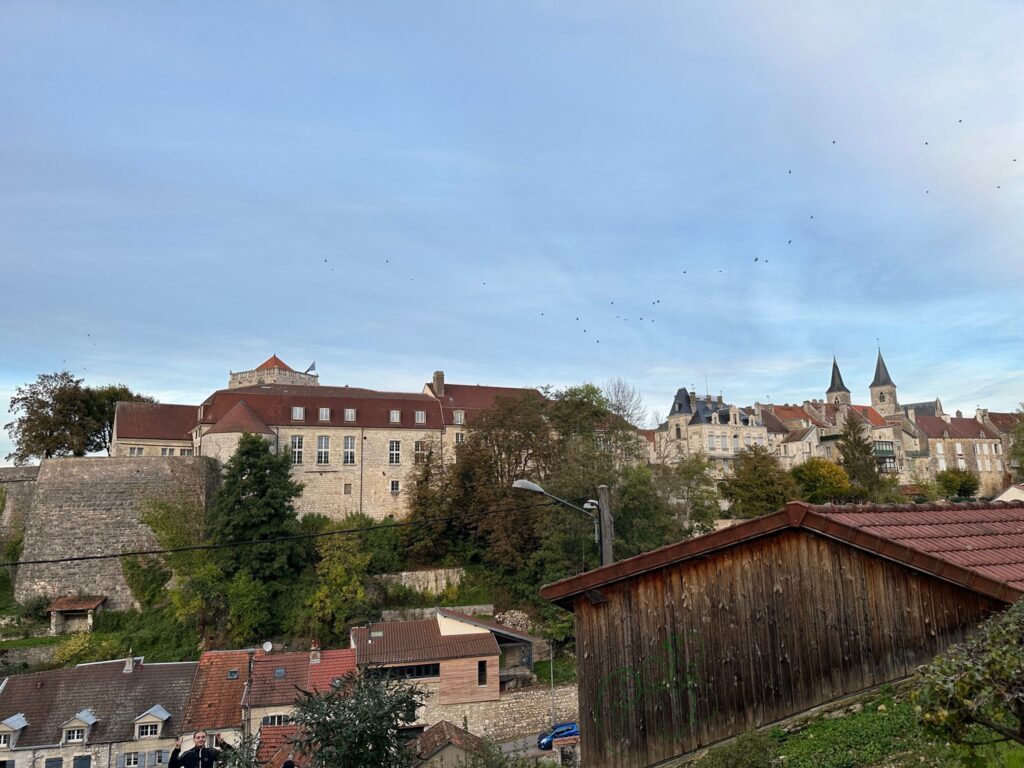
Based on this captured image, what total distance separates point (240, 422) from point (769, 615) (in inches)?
1625

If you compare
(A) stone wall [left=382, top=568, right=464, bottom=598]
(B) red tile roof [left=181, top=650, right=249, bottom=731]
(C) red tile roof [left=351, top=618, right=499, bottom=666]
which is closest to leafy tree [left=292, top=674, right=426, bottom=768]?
(C) red tile roof [left=351, top=618, right=499, bottom=666]

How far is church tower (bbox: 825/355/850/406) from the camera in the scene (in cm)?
9200

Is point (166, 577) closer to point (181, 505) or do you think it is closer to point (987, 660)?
point (181, 505)

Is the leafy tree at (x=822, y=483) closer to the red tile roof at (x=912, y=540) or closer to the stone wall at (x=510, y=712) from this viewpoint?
the stone wall at (x=510, y=712)

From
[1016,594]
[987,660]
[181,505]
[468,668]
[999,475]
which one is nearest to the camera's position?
[987,660]

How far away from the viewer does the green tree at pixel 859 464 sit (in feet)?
181

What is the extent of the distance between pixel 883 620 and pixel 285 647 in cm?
3124

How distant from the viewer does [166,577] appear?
39.5 m

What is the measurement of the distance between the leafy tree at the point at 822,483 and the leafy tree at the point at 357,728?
1896 inches

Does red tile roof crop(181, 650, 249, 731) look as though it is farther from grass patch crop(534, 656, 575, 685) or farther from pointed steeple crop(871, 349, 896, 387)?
pointed steeple crop(871, 349, 896, 387)

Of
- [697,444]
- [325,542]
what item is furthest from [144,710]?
[697,444]

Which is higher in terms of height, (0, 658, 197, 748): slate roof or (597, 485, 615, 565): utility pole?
(597, 485, 615, 565): utility pole

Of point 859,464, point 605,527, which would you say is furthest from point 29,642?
point 859,464

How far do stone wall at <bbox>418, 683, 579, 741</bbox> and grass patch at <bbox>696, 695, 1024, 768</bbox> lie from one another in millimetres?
24007
